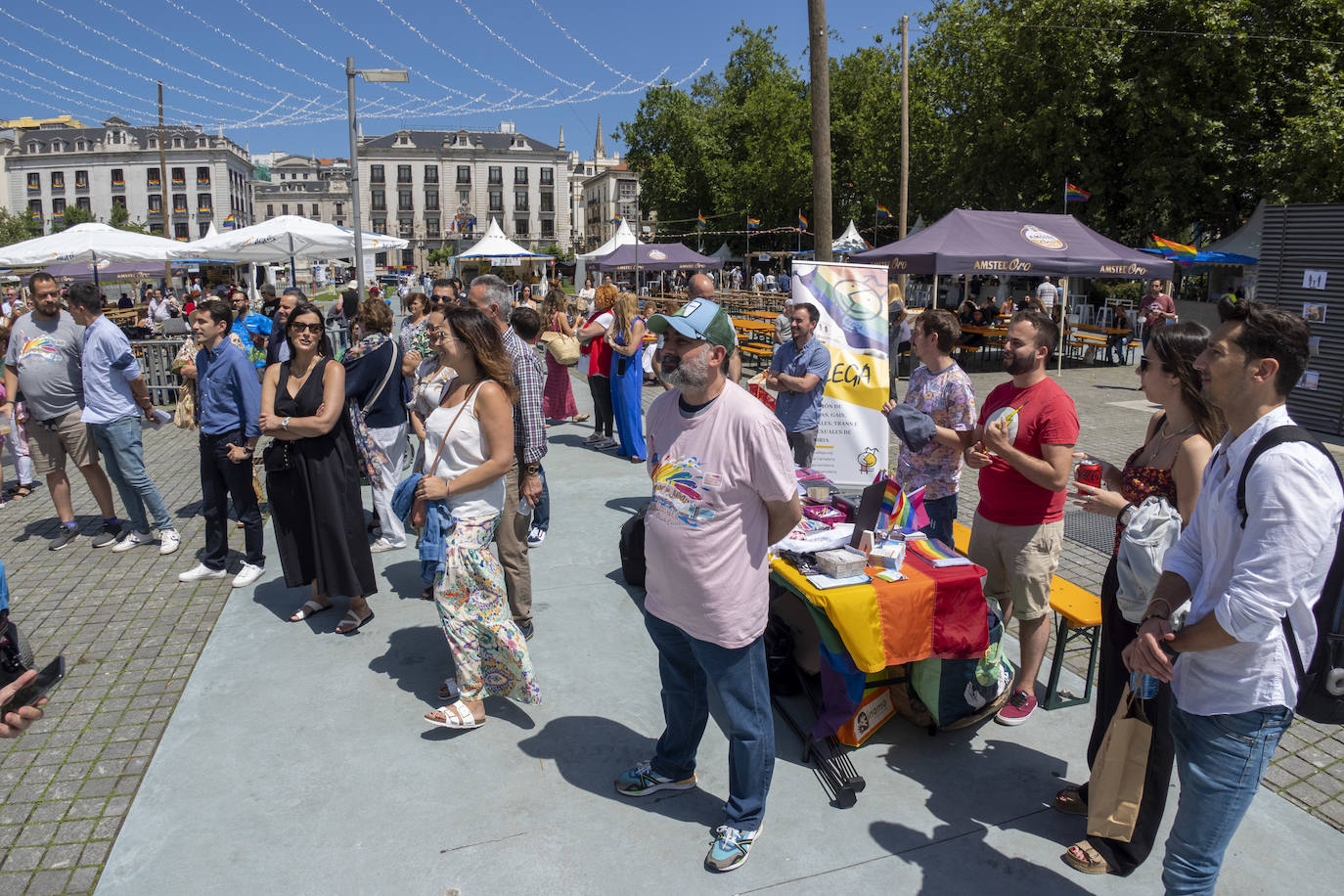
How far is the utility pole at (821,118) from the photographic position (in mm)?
8672

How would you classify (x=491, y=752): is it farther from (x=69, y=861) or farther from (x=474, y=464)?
(x=69, y=861)

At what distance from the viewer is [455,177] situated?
10169cm

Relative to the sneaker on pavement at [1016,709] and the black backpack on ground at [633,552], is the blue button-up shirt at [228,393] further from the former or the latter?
the sneaker on pavement at [1016,709]

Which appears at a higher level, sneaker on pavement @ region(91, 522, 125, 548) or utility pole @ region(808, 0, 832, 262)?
utility pole @ region(808, 0, 832, 262)

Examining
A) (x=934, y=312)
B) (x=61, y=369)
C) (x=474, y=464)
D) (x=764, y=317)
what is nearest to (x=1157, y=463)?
(x=934, y=312)

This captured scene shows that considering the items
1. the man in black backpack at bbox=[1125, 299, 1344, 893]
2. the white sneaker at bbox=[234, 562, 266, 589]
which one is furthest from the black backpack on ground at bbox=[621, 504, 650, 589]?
the man in black backpack at bbox=[1125, 299, 1344, 893]

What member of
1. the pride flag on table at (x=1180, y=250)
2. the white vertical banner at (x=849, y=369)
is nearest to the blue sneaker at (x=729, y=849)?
the white vertical banner at (x=849, y=369)

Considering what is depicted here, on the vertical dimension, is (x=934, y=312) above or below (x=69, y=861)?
above

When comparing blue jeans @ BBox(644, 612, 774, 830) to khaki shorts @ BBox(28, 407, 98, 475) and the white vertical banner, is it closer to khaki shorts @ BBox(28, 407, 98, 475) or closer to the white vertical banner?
the white vertical banner

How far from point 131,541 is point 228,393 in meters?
1.97

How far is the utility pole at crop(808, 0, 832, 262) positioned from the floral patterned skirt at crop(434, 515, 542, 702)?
5.89 meters

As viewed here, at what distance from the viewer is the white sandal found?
3.67 metres

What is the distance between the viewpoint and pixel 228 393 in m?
5.26

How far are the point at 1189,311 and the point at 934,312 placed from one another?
2217 cm
